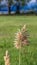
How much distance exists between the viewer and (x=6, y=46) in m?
8.26

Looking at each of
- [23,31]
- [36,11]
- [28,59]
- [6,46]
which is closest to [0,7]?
[36,11]

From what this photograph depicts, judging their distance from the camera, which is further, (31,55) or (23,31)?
(31,55)

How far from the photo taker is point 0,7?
35.4 m

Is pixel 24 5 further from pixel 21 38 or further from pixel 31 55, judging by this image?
pixel 21 38

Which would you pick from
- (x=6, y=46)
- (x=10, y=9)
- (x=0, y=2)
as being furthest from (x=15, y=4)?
(x=6, y=46)

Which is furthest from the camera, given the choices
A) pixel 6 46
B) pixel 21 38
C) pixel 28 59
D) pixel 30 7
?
pixel 30 7

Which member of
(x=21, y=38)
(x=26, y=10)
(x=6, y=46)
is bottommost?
(x=26, y=10)

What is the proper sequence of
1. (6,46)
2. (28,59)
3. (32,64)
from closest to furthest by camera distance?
(32,64), (28,59), (6,46)

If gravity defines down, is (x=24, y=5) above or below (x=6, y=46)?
below

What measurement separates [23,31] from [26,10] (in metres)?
32.7

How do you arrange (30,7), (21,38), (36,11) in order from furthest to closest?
1. (30,7)
2. (36,11)
3. (21,38)

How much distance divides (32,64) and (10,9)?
92.7 ft

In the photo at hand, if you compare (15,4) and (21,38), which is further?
(15,4)

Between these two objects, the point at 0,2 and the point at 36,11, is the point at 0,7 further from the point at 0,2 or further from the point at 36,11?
the point at 36,11
